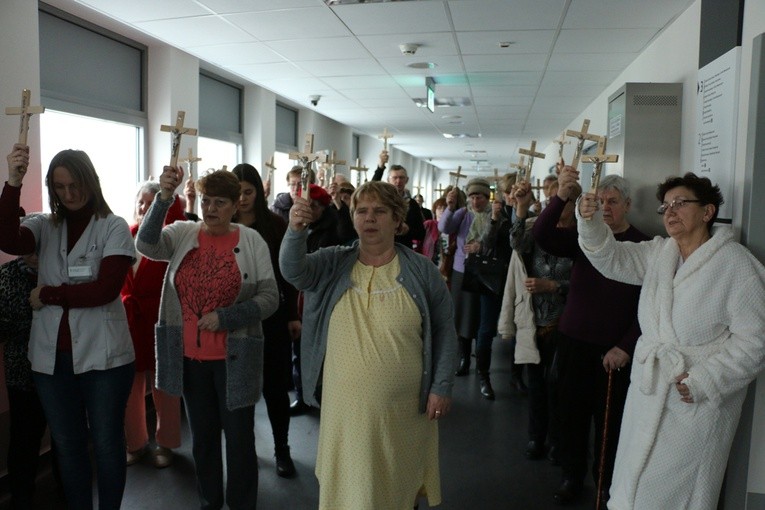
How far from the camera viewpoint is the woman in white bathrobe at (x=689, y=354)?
5.83ft

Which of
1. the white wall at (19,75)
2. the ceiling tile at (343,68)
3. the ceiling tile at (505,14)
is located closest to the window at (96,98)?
the white wall at (19,75)

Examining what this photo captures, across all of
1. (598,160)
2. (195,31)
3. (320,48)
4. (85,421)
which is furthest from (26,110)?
(320,48)

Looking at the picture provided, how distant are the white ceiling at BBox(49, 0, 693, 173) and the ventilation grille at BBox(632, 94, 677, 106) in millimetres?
503

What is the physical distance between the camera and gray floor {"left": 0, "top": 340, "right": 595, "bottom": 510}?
2.61m

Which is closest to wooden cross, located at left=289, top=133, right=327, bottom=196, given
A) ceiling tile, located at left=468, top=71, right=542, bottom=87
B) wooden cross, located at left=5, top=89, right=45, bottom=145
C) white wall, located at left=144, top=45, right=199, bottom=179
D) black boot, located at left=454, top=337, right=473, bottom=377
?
wooden cross, located at left=5, top=89, right=45, bottom=145

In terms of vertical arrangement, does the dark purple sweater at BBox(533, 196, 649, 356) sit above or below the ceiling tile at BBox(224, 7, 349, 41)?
below

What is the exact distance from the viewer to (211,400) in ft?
7.16

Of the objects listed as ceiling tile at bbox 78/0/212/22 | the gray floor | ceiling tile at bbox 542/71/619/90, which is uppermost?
ceiling tile at bbox 542/71/619/90

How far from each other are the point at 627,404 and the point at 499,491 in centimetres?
93

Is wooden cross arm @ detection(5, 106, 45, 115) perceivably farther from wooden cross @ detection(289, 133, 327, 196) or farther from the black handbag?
the black handbag

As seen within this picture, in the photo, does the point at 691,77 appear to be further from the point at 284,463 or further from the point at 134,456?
the point at 134,456

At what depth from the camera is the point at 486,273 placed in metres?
4.03

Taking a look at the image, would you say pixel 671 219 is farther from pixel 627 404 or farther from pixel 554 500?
pixel 554 500

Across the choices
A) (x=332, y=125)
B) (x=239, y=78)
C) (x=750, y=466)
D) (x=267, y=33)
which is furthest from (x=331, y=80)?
(x=750, y=466)
